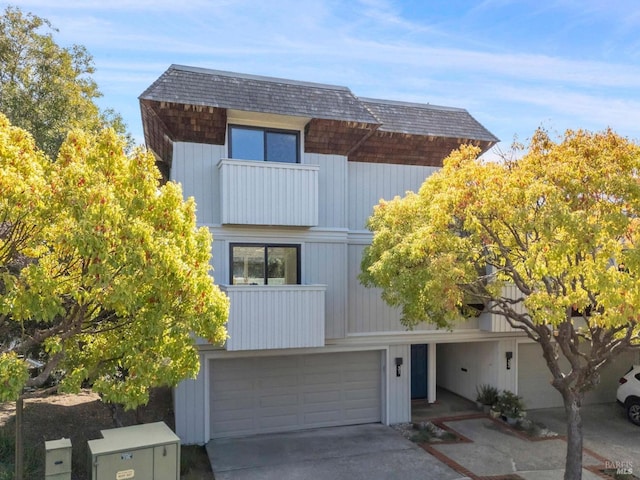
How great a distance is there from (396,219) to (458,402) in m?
7.86

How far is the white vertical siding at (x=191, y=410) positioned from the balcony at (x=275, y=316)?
1.52 metres

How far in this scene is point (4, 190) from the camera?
5180 mm

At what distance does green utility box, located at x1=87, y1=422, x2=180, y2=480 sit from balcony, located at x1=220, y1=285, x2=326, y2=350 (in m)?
3.43

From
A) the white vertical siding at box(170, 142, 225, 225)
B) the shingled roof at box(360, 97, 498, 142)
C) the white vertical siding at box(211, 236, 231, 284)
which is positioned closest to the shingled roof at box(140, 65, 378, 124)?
the shingled roof at box(360, 97, 498, 142)

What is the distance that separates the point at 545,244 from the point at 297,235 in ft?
20.1

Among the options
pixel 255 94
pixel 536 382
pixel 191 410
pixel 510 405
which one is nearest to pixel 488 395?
pixel 510 405

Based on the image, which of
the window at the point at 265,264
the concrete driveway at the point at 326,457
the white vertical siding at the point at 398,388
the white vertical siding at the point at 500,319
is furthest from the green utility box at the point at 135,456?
the white vertical siding at the point at 500,319

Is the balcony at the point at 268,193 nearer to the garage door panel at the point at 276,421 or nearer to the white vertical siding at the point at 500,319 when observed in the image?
the garage door panel at the point at 276,421

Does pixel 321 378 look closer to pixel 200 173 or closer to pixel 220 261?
pixel 220 261

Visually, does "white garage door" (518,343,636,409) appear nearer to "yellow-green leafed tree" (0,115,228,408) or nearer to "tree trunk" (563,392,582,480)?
"tree trunk" (563,392,582,480)

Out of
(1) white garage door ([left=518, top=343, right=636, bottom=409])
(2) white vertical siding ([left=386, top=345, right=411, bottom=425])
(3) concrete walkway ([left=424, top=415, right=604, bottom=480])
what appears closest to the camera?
(3) concrete walkway ([left=424, top=415, right=604, bottom=480])

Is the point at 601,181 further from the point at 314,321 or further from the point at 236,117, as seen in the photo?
the point at 236,117

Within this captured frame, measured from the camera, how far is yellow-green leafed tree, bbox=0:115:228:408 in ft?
17.9

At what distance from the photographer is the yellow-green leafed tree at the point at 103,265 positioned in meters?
5.45
